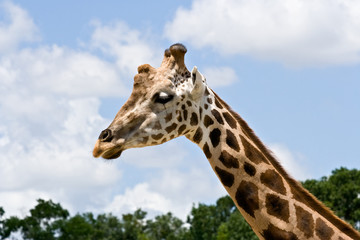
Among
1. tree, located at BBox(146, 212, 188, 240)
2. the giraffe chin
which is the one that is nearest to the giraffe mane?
the giraffe chin

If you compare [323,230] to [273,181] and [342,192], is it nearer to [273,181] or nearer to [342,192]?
[273,181]

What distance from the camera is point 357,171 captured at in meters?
66.0

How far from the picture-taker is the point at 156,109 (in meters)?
9.62

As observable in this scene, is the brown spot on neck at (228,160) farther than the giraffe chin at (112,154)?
Yes

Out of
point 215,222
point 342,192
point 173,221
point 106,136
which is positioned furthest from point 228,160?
point 173,221

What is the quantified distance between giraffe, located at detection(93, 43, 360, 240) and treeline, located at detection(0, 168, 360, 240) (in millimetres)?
46948

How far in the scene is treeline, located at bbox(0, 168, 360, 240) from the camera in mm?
62844

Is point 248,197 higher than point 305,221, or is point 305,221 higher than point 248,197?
point 248,197

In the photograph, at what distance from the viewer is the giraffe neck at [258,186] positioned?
920cm

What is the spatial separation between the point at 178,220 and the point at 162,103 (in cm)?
8444

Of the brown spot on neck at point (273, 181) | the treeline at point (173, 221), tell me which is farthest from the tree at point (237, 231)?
the brown spot on neck at point (273, 181)

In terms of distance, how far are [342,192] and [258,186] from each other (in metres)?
56.3

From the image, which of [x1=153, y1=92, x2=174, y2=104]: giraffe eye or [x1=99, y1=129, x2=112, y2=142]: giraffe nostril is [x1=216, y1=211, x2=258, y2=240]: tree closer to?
[x1=153, y1=92, x2=174, y2=104]: giraffe eye

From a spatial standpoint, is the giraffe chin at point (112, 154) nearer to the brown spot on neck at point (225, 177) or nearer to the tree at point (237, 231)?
the brown spot on neck at point (225, 177)
